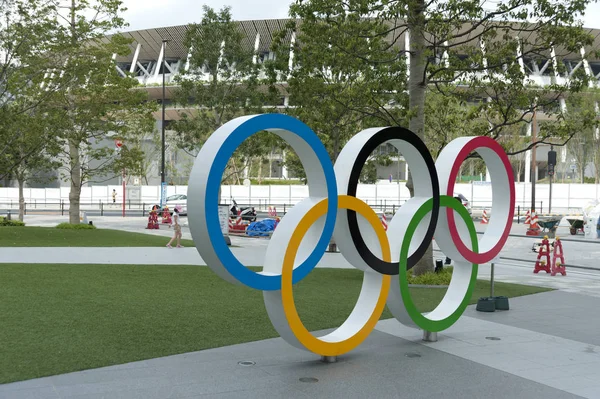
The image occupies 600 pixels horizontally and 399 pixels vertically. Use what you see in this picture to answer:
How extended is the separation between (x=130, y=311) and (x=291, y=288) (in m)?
4.25

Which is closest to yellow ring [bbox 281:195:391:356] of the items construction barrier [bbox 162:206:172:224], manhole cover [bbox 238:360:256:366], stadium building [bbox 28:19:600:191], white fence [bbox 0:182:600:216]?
manhole cover [bbox 238:360:256:366]

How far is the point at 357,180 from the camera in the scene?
884 cm

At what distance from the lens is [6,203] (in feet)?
181

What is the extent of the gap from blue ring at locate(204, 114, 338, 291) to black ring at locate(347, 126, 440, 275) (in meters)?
0.43

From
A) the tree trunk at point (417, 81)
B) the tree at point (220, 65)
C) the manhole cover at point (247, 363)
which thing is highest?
the tree at point (220, 65)

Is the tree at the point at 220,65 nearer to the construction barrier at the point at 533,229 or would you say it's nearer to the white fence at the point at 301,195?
the construction barrier at the point at 533,229

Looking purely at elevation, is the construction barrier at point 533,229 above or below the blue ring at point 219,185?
below

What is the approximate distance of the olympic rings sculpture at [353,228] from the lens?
7.19 m

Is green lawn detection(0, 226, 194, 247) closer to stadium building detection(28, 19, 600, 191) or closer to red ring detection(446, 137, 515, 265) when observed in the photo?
red ring detection(446, 137, 515, 265)

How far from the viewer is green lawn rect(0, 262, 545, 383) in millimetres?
8406

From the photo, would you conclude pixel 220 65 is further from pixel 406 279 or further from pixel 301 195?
pixel 301 195

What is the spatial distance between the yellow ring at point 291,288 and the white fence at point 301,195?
1783 inches

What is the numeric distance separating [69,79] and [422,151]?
55.7ft

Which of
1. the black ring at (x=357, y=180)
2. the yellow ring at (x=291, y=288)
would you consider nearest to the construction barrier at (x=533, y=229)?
the black ring at (x=357, y=180)
